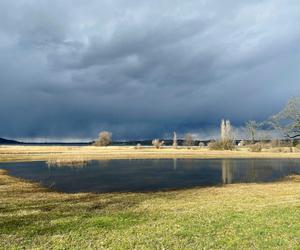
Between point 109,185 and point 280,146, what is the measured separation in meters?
127

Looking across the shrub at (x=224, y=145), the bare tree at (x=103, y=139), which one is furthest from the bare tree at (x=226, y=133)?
the bare tree at (x=103, y=139)

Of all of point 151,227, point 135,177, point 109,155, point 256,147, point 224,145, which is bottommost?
point 151,227

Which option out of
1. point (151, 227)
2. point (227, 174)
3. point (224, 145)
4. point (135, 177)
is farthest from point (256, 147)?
point (151, 227)

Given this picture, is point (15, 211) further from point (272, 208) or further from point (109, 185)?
point (109, 185)

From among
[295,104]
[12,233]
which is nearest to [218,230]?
[12,233]

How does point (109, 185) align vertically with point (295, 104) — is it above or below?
below

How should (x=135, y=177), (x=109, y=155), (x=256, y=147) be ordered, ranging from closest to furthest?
(x=135, y=177) → (x=109, y=155) → (x=256, y=147)

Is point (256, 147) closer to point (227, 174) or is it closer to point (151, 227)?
point (227, 174)

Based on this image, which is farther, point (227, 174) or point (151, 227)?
point (227, 174)

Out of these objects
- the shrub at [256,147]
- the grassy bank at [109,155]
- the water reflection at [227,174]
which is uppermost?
the shrub at [256,147]

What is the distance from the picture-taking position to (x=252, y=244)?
1217 cm

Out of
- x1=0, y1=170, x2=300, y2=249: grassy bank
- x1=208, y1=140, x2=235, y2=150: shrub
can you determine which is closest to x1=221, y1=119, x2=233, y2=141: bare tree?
x1=208, y1=140, x2=235, y2=150: shrub

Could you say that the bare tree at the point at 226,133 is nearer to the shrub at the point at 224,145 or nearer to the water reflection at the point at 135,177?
the shrub at the point at 224,145

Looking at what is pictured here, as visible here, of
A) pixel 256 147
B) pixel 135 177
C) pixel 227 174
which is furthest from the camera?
pixel 256 147
